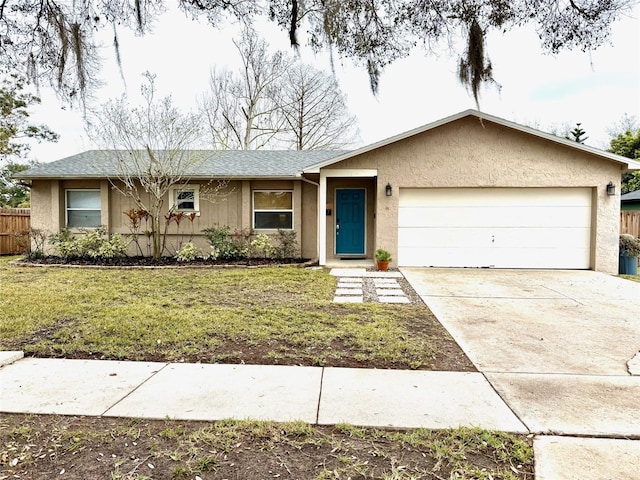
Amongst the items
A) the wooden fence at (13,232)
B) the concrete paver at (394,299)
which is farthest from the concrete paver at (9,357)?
the wooden fence at (13,232)

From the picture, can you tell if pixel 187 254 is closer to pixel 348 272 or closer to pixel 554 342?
pixel 348 272

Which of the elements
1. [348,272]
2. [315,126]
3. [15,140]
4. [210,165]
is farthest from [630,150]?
[15,140]

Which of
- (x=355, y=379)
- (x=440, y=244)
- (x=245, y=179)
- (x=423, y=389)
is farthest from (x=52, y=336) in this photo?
(x=440, y=244)

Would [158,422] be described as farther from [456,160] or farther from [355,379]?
[456,160]

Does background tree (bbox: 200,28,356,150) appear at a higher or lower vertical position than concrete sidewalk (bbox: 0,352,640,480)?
higher

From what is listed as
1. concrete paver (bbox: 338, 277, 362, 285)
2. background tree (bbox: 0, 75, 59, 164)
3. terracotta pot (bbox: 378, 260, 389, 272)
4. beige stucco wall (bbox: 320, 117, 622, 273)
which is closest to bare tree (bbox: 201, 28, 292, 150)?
background tree (bbox: 0, 75, 59, 164)

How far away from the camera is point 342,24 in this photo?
307 centimetres

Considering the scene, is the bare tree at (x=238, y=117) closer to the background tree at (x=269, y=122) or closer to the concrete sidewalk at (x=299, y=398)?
the background tree at (x=269, y=122)

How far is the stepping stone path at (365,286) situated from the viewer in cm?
698

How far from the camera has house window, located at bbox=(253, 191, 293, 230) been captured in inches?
487

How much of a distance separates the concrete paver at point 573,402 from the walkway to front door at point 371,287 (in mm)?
3306

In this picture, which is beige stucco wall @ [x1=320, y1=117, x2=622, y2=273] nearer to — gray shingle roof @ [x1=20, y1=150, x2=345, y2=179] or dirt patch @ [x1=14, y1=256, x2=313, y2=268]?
gray shingle roof @ [x1=20, y1=150, x2=345, y2=179]

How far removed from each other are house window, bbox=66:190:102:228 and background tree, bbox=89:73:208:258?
57.8 inches

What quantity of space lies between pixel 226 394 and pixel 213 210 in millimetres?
9770
